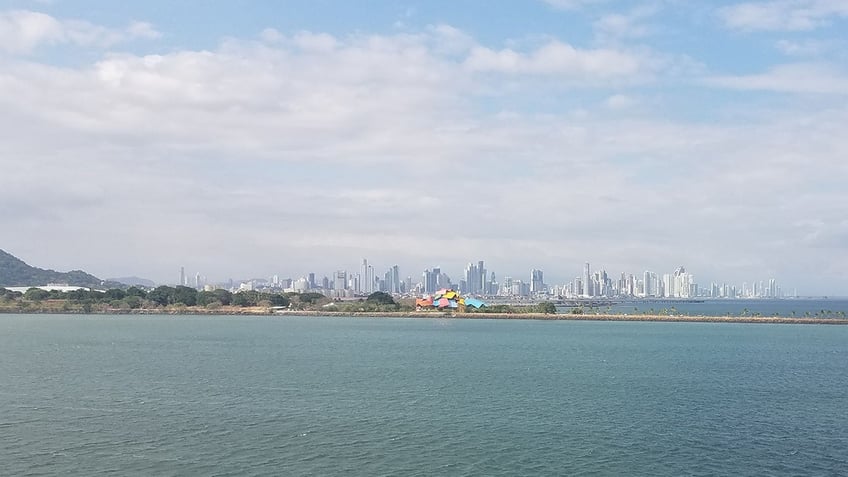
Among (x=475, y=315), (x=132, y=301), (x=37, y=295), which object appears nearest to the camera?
(x=475, y=315)

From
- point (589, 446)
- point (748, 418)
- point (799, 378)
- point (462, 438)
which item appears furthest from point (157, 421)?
point (799, 378)

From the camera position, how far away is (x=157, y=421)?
23188 mm

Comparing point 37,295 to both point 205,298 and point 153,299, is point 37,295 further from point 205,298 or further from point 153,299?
point 205,298

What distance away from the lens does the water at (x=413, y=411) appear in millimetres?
18938

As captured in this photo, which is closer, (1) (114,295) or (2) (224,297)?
(1) (114,295)

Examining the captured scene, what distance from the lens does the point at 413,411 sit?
84.4 ft

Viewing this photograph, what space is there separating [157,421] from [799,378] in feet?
101

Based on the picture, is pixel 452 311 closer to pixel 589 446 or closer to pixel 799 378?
pixel 799 378

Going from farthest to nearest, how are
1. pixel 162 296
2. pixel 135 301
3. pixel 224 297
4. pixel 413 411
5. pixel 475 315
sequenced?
pixel 224 297 → pixel 162 296 → pixel 135 301 → pixel 475 315 → pixel 413 411

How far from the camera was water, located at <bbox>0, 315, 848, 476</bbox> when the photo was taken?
18.9 metres

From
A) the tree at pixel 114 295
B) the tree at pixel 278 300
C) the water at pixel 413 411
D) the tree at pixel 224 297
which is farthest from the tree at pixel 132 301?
the water at pixel 413 411

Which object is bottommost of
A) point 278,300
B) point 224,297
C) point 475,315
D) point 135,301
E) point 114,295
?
point 475,315

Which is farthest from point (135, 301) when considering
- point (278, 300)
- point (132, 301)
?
point (278, 300)

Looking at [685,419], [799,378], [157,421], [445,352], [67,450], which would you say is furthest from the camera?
[445,352]
